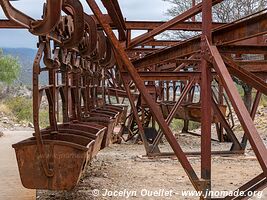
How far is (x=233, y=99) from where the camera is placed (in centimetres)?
360

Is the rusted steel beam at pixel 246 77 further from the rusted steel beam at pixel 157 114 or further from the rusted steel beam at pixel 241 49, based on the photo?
the rusted steel beam at pixel 157 114

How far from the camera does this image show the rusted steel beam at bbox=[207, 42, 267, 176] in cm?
335

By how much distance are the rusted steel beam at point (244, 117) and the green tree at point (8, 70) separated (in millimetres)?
44137

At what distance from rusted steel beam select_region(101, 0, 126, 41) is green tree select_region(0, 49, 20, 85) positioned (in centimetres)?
3915

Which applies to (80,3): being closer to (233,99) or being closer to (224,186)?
(233,99)

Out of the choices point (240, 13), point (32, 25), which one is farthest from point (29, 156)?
point (240, 13)

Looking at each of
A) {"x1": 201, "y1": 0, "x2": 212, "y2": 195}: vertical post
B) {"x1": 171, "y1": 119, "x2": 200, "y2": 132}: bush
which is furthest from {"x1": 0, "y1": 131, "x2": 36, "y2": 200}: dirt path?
{"x1": 171, "y1": 119, "x2": 200, "y2": 132}: bush

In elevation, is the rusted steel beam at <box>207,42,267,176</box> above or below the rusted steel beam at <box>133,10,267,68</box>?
below

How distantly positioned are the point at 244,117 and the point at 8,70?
4545 centimetres

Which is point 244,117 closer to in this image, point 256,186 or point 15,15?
point 256,186

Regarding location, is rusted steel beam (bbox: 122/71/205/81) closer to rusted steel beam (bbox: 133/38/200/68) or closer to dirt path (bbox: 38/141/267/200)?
rusted steel beam (bbox: 133/38/200/68)

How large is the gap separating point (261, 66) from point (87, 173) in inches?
129

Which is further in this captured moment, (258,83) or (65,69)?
(65,69)

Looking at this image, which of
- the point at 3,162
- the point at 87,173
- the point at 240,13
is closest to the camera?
the point at 87,173
